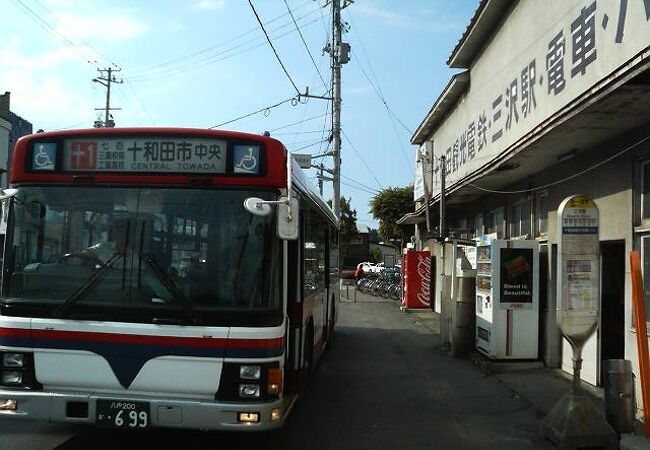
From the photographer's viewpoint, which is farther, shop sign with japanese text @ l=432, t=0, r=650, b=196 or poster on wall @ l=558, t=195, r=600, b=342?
shop sign with japanese text @ l=432, t=0, r=650, b=196

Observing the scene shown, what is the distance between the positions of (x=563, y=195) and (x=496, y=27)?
580cm

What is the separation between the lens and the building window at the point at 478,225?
54.2ft

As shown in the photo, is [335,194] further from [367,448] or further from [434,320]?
[367,448]

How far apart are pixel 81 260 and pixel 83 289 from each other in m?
0.25

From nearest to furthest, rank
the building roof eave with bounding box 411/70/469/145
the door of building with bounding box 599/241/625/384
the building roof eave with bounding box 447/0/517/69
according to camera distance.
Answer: the door of building with bounding box 599/241/625/384 < the building roof eave with bounding box 447/0/517/69 < the building roof eave with bounding box 411/70/469/145

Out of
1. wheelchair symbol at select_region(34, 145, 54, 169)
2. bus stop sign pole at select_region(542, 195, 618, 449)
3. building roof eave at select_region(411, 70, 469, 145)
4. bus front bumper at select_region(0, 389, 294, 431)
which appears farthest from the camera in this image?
building roof eave at select_region(411, 70, 469, 145)

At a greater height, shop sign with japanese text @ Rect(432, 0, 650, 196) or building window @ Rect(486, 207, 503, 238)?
shop sign with japanese text @ Rect(432, 0, 650, 196)

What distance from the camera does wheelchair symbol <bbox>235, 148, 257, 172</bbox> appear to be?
18.0 ft

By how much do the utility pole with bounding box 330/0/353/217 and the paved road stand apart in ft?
54.6

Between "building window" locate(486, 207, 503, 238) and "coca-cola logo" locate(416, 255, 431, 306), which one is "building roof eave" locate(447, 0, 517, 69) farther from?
"coca-cola logo" locate(416, 255, 431, 306)

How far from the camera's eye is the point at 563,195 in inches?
405

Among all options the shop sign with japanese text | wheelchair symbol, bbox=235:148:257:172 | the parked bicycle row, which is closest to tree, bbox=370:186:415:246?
the parked bicycle row

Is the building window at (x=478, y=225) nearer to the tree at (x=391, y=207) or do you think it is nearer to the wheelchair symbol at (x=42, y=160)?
the wheelchair symbol at (x=42, y=160)

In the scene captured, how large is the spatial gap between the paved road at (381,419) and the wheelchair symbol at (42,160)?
2.52m
